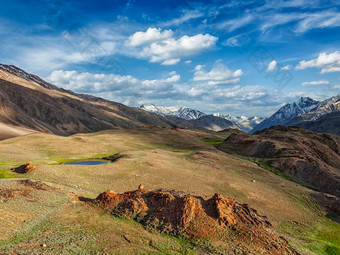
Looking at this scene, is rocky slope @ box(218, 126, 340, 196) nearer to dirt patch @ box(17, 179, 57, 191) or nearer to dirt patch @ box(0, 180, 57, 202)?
dirt patch @ box(17, 179, 57, 191)

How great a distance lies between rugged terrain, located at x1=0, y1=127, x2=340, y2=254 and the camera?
21797mm

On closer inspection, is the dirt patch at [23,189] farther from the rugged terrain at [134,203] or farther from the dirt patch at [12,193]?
the rugged terrain at [134,203]

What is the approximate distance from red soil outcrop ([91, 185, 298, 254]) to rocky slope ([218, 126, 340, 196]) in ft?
164

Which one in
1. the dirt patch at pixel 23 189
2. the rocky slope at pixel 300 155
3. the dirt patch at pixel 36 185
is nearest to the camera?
the dirt patch at pixel 23 189

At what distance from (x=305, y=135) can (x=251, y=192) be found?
293ft

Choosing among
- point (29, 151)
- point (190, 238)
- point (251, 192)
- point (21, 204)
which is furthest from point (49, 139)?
point (190, 238)

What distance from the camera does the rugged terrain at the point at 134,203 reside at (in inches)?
858

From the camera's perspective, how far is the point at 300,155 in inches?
3290

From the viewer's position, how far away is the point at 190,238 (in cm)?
2373

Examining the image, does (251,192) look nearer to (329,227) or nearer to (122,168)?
(329,227)

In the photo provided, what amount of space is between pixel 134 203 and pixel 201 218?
791cm

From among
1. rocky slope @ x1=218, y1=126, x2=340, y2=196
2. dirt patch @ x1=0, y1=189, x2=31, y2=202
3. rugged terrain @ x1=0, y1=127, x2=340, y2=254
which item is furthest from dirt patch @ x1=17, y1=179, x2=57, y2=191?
rocky slope @ x1=218, y1=126, x2=340, y2=196

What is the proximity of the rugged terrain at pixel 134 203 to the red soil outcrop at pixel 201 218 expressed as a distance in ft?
1.08

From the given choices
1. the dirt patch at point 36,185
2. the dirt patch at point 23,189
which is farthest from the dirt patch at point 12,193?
the dirt patch at point 36,185
